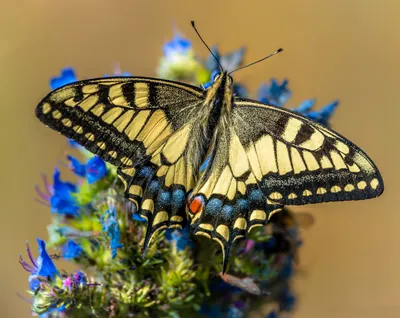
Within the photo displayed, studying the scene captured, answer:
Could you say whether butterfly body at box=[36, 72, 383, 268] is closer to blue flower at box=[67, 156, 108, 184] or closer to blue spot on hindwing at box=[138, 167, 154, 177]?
blue spot on hindwing at box=[138, 167, 154, 177]

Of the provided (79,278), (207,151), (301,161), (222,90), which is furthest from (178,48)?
(79,278)

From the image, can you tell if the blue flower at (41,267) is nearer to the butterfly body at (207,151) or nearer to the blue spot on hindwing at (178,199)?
the butterfly body at (207,151)

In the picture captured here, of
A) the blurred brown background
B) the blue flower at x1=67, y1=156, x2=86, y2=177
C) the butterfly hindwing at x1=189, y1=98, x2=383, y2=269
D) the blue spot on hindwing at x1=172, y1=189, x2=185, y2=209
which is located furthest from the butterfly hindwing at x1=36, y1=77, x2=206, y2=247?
the blurred brown background

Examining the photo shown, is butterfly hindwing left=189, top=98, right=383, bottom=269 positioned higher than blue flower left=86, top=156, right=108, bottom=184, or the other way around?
butterfly hindwing left=189, top=98, right=383, bottom=269

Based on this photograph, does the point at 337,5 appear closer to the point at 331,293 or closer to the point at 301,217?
the point at 331,293

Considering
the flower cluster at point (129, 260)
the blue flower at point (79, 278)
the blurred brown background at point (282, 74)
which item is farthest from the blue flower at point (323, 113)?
the blurred brown background at point (282, 74)

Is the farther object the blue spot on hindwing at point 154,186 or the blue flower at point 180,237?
the blue flower at point 180,237

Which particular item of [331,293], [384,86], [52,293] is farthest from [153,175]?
[384,86]
